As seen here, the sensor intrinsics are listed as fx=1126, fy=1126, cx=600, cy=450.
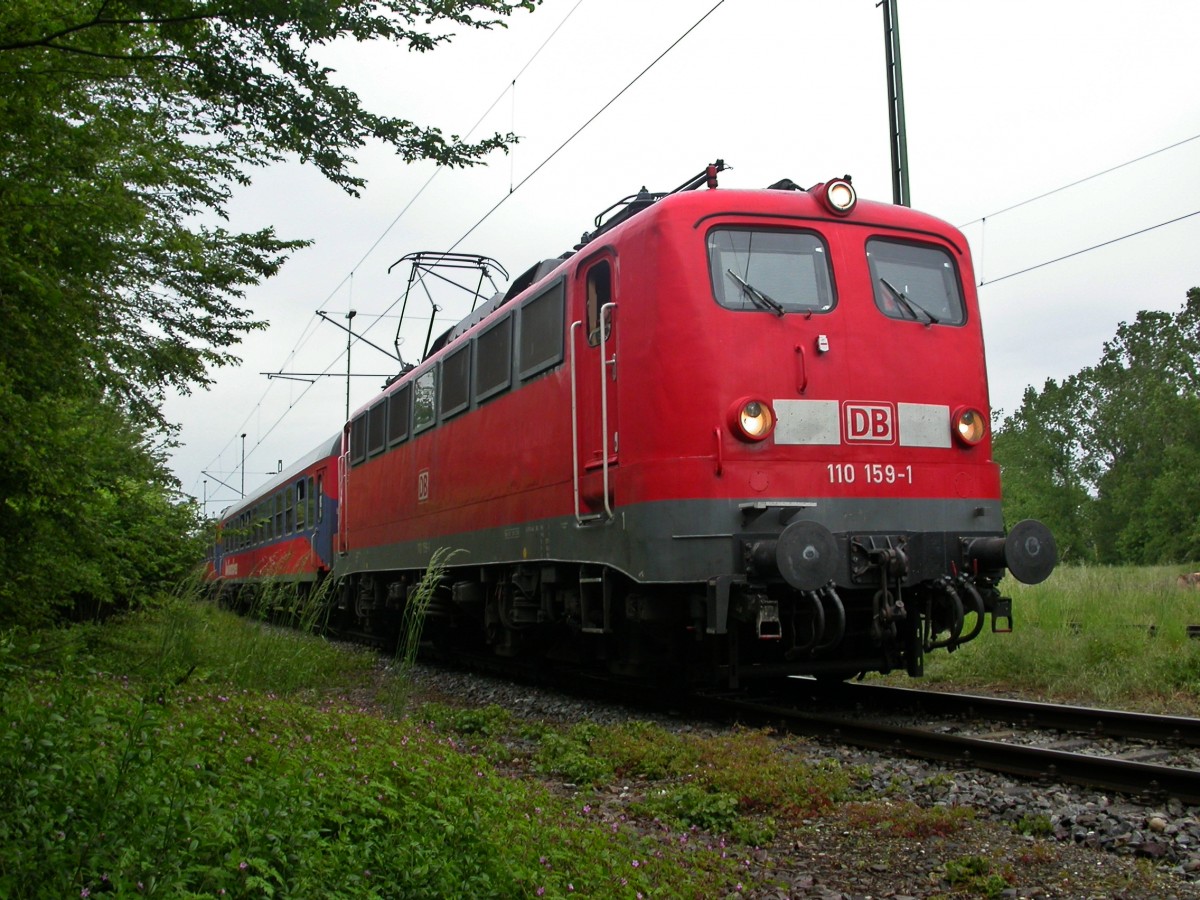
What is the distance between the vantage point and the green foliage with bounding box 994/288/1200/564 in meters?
48.7

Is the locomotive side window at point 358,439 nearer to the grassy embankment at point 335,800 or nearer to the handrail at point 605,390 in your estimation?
the handrail at point 605,390

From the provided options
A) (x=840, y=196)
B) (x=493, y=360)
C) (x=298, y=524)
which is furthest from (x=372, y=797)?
(x=298, y=524)

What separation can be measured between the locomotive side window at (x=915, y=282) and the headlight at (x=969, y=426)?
633 mm

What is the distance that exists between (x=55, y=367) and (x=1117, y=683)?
7108 mm

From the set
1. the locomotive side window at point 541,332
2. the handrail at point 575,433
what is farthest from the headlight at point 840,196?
the locomotive side window at point 541,332

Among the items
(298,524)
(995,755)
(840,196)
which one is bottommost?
(995,755)

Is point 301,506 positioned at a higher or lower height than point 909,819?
higher

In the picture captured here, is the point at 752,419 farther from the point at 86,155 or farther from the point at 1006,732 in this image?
the point at 86,155

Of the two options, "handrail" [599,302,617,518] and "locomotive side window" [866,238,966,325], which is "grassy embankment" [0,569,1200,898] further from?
"locomotive side window" [866,238,966,325]

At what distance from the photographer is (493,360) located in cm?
959

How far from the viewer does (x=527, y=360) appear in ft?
→ 28.8

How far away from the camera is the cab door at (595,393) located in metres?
7.31

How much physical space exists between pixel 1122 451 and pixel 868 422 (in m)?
54.4

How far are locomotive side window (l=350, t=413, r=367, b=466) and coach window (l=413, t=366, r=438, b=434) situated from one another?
2569mm
